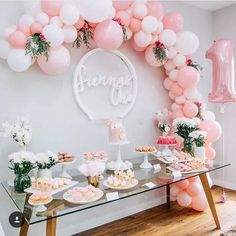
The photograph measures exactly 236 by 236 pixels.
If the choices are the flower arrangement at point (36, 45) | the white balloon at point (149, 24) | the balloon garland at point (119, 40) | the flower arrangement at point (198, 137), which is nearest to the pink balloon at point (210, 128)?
the balloon garland at point (119, 40)

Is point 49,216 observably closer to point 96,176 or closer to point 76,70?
point 96,176

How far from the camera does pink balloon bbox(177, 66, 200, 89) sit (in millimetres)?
2920

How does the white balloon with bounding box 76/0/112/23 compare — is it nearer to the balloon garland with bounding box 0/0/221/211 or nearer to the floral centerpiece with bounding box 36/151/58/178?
the balloon garland with bounding box 0/0/221/211

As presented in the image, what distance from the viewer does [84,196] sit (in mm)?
1818

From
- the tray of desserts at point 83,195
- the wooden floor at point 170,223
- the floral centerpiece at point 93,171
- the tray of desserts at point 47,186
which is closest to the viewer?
the tray of desserts at point 83,195

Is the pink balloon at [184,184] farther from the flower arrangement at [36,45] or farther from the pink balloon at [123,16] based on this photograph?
the flower arrangement at [36,45]

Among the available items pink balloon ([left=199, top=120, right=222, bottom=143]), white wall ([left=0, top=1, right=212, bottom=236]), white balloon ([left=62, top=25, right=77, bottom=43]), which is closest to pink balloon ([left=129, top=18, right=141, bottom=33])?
white wall ([left=0, top=1, right=212, bottom=236])

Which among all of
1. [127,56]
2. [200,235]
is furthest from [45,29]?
[200,235]

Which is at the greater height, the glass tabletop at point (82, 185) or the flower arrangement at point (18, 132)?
the flower arrangement at point (18, 132)

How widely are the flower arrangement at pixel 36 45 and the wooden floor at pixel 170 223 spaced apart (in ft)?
5.82

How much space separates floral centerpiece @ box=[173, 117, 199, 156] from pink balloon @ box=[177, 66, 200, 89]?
39 cm

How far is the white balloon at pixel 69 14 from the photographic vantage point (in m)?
2.16

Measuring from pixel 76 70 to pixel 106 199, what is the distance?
4.42 feet

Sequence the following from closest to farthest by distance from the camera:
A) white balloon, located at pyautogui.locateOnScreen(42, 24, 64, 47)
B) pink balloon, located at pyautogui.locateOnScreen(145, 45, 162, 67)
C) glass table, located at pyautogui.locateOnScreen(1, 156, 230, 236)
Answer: glass table, located at pyautogui.locateOnScreen(1, 156, 230, 236), white balloon, located at pyautogui.locateOnScreen(42, 24, 64, 47), pink balloon, located at pyautogui.locateOnScreen(145, 45, 162, 67)
